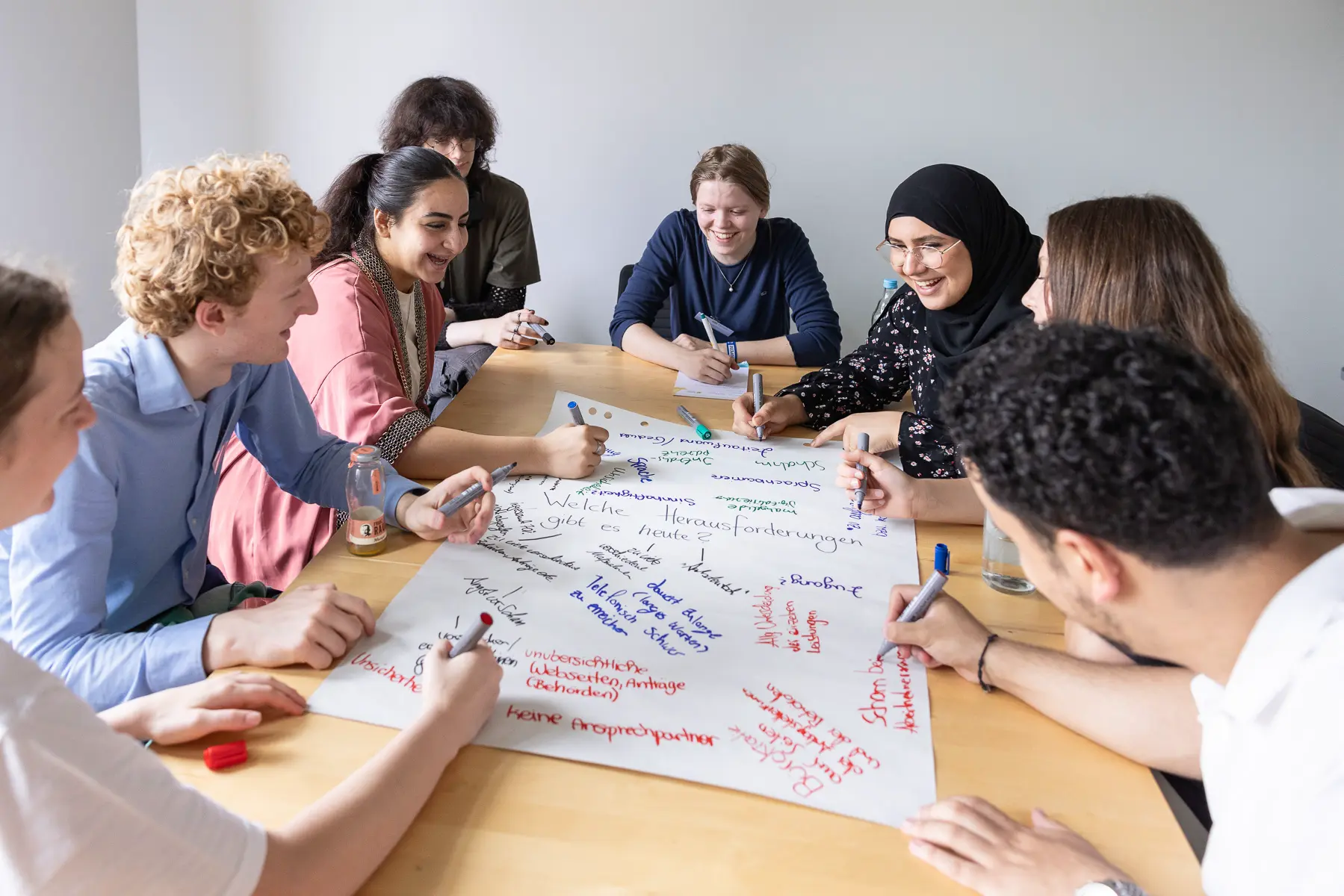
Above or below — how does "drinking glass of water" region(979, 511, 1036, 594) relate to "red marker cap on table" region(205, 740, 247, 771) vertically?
above

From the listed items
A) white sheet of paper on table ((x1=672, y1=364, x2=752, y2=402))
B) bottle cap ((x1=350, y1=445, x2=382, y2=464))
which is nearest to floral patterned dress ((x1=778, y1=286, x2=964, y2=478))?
white sheet of paper on table ((x1=672, y1=364, x2=752, y2=402))

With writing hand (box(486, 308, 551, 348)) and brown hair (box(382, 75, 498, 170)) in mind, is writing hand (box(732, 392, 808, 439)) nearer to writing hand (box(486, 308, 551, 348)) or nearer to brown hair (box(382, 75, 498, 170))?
writing hand (box(486, 308, 551, 348))

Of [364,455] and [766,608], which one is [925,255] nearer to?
[766,608]

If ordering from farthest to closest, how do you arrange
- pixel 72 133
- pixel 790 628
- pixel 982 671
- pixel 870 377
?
1. pixel 72 133
2. pixel 870 377
3. pixel 790 628
4. pixel 982 671

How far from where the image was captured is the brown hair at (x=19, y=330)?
659mm

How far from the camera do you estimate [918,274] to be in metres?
1.82

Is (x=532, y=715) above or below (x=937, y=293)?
below

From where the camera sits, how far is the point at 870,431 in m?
1.73

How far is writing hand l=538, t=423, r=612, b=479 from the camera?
1.49m

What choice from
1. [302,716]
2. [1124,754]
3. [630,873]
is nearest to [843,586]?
[1124,754]

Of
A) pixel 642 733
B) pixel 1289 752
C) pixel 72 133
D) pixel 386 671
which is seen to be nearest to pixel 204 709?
pixel 386 671

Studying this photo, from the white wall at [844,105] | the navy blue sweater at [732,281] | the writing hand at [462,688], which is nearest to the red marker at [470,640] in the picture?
the writing hand at [462,688]

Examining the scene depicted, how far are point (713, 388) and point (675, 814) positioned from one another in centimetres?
134

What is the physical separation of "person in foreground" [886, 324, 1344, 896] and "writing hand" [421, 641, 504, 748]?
1.36 feet
